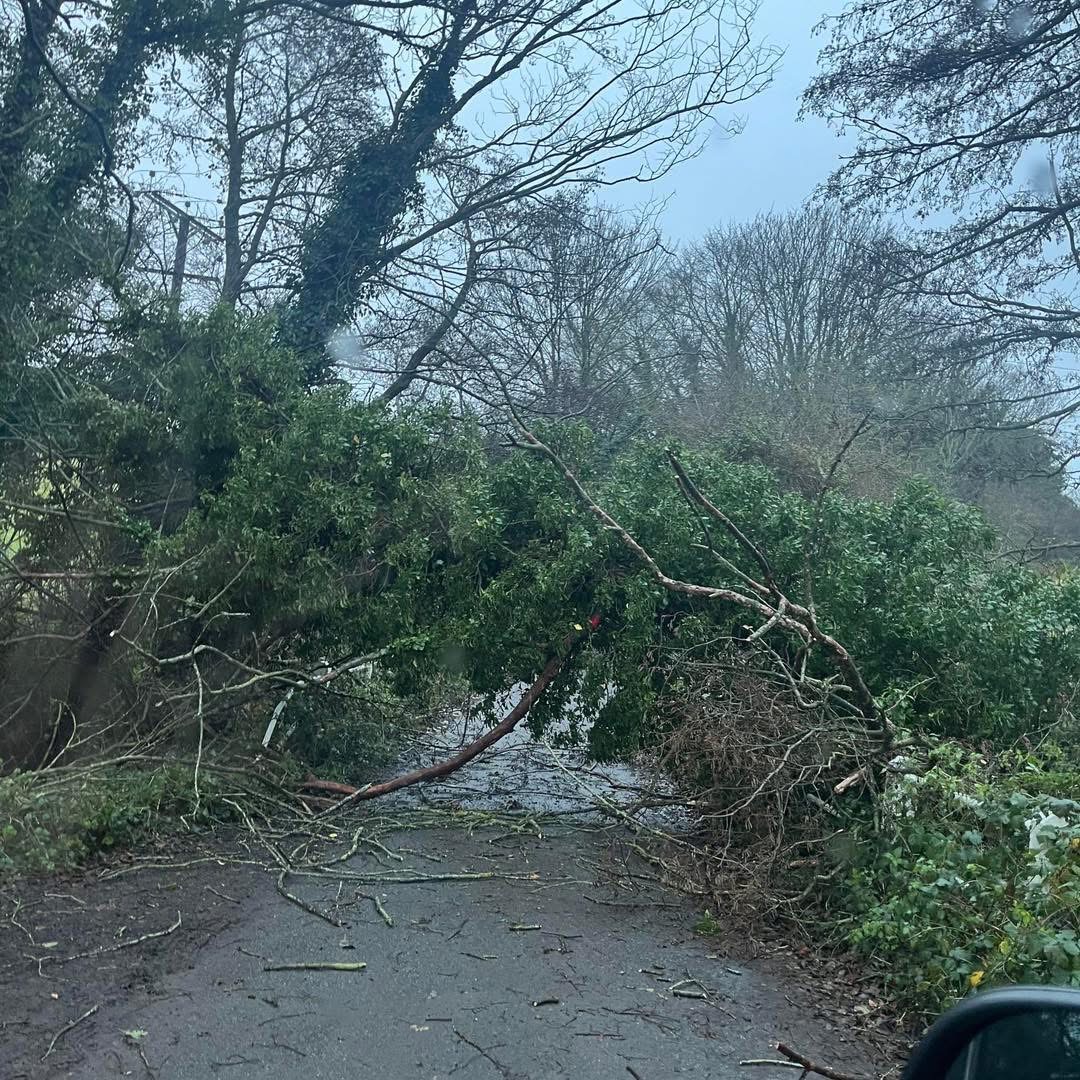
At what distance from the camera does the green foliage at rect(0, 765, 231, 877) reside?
5.83m

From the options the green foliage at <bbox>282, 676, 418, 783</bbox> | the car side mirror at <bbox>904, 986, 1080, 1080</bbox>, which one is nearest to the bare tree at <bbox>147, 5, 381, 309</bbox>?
the green foliage at <bbox>282, 676, 418, 783</bbox>

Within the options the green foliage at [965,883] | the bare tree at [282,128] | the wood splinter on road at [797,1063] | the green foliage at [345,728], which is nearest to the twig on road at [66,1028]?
the wood splinter on road at [797,1063]

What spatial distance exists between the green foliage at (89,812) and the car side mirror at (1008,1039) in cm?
506

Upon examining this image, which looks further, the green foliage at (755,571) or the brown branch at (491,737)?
the brown branch at (491,737)

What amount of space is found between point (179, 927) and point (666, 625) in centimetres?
407

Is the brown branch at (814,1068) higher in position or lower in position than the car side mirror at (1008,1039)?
lower

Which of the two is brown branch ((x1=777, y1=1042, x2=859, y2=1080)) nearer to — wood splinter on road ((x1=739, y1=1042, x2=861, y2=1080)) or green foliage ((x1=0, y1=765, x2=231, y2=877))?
wood splinter on road ((x1=739, y1=1042, x2=861, y2=1080))

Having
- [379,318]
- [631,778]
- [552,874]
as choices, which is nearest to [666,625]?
[631,778]

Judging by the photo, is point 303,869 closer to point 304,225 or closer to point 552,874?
point 552,874

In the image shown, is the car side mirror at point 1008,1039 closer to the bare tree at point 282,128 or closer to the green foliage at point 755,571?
the green foliage at point 755,571

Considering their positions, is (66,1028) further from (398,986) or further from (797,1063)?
(797,1063)

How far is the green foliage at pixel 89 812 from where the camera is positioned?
5.83 meters

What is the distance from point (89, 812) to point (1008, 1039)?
563 cm

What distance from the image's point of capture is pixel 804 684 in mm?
6496
